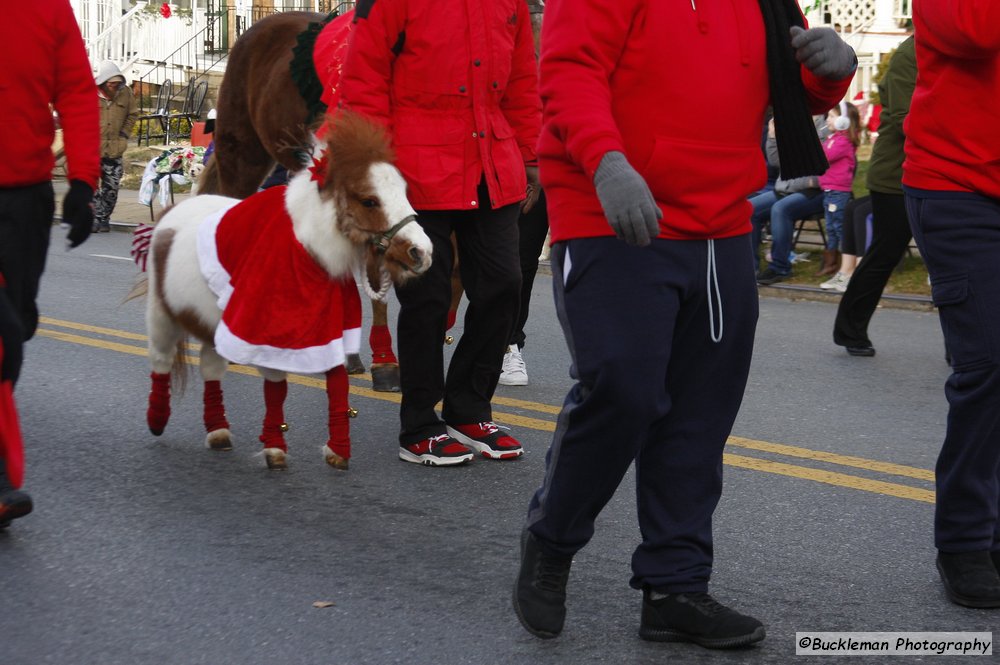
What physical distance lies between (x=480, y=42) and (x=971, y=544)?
2.67 meters

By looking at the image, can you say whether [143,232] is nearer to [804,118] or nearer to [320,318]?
[320,318]

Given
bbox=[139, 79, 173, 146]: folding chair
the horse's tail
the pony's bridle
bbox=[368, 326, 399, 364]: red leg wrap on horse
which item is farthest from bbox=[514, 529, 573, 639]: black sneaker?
bbox=[139, 79, 173, 146]: folding chair

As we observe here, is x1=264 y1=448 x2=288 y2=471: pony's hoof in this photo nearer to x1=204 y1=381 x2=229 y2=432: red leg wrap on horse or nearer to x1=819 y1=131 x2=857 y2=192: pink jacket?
x1=204 y1=381 x2=229 y2=432: red leg wrap on horse

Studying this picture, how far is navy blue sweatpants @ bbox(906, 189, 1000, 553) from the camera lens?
12.8ft

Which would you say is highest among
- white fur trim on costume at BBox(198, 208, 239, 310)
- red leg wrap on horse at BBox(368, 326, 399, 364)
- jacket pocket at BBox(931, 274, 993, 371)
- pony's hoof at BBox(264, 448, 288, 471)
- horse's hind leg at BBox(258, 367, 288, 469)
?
jacket pocket at BBox(931, 274, 993, 371)

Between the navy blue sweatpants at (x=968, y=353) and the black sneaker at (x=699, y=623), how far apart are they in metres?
0.75

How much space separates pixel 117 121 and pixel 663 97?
1539cm

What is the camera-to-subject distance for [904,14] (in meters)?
23.5

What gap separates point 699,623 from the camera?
12.0 feet

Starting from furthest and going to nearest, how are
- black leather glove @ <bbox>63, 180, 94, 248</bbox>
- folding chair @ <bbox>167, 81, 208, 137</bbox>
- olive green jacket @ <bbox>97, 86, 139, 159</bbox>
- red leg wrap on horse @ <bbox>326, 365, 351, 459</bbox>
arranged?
folding chair @ <bbox>167, 81, 208, 137</bbox>
olive green jacket @ <bbox>97, 86, 139, 159</bbox>
red leg wrap on horse @ <bbox>326, 365, 351, 459</bbox>
black leather glove @ <bbox>63, 180, 94, 248</bbox>

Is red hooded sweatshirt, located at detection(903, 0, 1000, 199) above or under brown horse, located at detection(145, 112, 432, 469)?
above

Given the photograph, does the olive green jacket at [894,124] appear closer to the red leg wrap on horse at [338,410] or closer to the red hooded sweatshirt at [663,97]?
the red leg wrap on horse at [338,410]

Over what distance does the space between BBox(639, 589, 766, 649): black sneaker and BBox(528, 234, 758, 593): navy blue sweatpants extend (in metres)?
0.04

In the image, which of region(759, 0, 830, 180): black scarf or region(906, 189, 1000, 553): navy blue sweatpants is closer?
region(759, 0, 830, 180): black scarf
